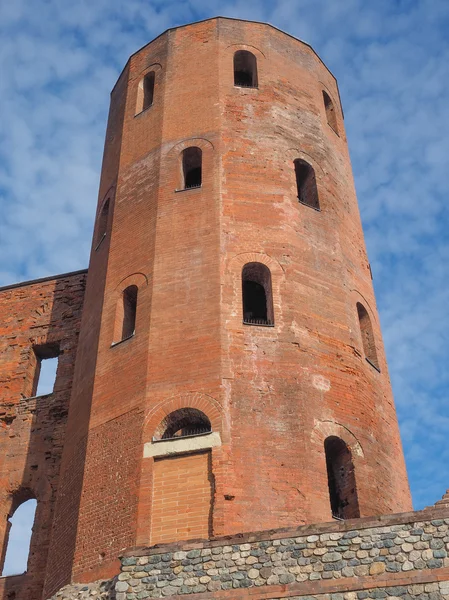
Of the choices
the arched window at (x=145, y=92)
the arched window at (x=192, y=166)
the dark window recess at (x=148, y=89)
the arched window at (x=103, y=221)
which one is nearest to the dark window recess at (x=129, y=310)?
the arched window at (x=192, y=166)

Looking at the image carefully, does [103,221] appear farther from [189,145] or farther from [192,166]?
[189,145]

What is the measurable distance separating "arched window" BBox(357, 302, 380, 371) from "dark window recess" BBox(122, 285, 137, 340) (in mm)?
4615

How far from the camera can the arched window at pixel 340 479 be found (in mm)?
12961

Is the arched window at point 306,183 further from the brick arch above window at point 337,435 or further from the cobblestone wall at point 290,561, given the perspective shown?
the cobblestone wall at point 290,561

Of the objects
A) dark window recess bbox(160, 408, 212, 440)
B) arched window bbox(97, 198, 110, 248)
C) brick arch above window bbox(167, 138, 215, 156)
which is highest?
brick arch above window bbox(167, 138, 215, 156)

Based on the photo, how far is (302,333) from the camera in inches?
555

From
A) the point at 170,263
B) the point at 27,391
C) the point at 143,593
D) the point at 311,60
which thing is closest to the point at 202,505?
the point at 143,593

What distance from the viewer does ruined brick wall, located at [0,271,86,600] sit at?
49.9 feet

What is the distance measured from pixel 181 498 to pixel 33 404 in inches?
259

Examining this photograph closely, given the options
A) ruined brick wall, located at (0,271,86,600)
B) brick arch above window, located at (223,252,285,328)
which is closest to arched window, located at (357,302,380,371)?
brick arch above window, located at (223,252,285,328)

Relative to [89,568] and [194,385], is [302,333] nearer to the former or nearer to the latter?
[194,385]

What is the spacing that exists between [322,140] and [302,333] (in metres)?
6.10

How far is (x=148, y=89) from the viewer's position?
19625 millimetres

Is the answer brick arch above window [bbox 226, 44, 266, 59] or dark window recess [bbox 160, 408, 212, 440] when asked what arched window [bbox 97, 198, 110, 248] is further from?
dark window recess [bbox 160, 408, 212, 440]
